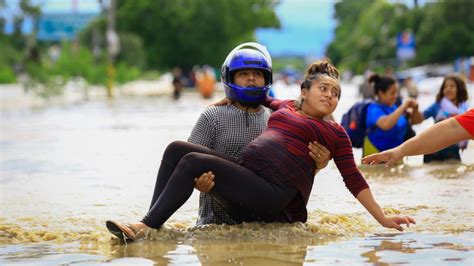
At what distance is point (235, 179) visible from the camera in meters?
6.97

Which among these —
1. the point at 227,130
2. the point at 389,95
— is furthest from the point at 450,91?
the point at 227,130

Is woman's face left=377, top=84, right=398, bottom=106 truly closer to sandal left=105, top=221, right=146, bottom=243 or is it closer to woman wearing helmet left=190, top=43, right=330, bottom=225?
woman wearing helmet left=190, top=43, right=330, bottom=225

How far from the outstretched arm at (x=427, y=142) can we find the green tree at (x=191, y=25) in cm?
8326

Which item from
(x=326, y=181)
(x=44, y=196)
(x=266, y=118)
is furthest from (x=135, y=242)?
(x=326, y=181)

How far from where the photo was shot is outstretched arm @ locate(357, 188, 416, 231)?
685 centimetres

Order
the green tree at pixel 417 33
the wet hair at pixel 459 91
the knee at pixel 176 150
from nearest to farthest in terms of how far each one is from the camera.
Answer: the knee at pixel 176 150 → the wet hair at pixel 459 91 → the green tree at pixel 417 33

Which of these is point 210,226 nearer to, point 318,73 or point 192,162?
point 192,162

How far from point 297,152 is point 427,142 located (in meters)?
0.87

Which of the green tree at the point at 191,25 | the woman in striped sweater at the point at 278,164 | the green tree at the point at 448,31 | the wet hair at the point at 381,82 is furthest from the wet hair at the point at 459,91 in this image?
the green tree at the point at 448,31

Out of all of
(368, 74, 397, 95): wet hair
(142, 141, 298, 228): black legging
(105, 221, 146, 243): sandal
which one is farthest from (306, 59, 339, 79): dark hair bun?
(368, 74, 397, 95): wet hair

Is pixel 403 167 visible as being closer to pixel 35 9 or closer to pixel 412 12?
pixel 35 9

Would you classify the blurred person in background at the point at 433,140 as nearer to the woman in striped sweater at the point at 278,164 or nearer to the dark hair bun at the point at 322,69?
the woman in striped sweater at the point at 278,164

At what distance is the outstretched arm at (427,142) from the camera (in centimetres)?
648

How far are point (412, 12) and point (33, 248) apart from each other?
10925 cm
